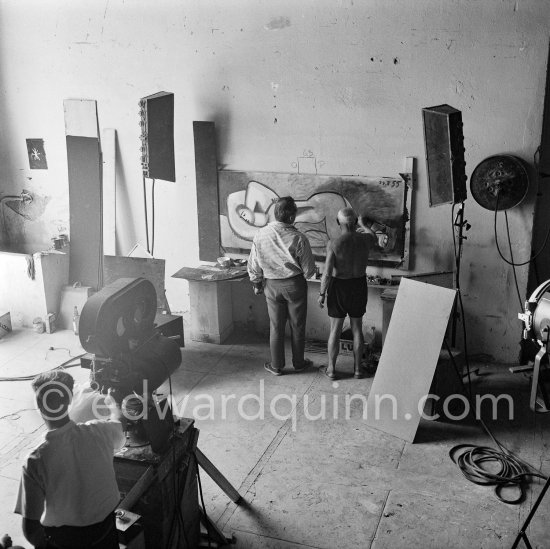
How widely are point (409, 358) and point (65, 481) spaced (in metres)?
3.21

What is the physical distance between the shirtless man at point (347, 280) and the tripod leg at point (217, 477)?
2061mm

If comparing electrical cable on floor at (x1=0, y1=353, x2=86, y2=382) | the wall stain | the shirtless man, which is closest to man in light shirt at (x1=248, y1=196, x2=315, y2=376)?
the shirtless man

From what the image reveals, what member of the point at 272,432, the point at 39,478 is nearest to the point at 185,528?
the point at 39,478

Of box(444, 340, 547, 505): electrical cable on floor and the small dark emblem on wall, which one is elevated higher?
the small dark emblem on wall

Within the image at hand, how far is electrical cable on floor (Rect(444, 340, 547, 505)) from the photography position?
179 inches

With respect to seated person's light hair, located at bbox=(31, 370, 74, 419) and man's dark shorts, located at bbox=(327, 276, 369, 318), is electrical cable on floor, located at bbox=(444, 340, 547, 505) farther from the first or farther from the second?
seated person's light hair, located at bbox=(31, 370, 74, 419)

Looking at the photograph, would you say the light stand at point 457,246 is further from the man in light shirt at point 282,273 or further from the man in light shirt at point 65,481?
the man in light shirt at point 65,481

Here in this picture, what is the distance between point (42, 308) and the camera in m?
7.47

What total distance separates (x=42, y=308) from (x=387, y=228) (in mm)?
4074

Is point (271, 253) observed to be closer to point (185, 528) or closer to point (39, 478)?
point (185, 528)

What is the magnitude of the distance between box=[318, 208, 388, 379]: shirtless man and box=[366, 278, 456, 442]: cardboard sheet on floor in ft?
2.05

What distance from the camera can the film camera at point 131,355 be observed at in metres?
3.20

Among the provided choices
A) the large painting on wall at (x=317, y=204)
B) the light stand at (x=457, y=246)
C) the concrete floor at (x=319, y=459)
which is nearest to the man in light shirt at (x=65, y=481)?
the concrete floor at (x=319, y=459)

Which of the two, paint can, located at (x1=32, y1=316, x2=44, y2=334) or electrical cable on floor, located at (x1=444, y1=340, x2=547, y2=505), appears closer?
electrical cable on floor, located at (x1=444, y1=340, x2=547, y2=505)
